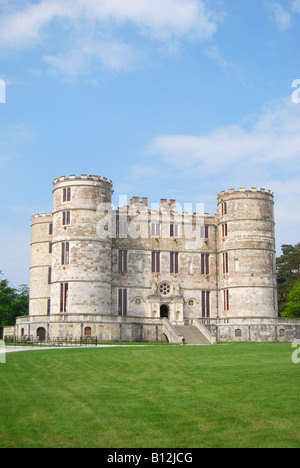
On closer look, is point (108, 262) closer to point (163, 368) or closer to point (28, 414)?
point (163, 368)

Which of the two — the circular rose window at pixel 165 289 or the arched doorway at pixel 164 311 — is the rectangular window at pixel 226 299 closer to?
the circular rose window at pixel 165 289

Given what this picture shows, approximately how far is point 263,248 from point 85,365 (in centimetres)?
3543

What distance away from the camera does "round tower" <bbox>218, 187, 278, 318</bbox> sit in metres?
54.3

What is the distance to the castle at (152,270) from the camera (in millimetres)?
50156

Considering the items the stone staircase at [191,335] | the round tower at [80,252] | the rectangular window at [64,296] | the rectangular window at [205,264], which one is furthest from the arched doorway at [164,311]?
the rectangular window at [64,296]

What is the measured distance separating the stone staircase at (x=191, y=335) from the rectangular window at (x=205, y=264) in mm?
6558

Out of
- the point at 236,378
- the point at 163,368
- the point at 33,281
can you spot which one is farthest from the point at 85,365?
the point at 33,281

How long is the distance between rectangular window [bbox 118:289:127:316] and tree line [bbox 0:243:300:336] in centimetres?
1770

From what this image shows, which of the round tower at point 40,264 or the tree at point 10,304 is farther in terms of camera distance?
the tree at point 10,304

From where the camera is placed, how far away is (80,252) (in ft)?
165

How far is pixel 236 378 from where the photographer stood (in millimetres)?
17516

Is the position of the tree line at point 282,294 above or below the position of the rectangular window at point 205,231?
below

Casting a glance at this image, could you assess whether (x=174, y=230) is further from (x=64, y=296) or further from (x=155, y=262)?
(x=64, y=296)

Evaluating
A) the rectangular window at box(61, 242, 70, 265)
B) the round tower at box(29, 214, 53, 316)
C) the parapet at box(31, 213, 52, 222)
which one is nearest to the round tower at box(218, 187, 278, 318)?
the rectangular window at box(61, 242, 70, 265)
